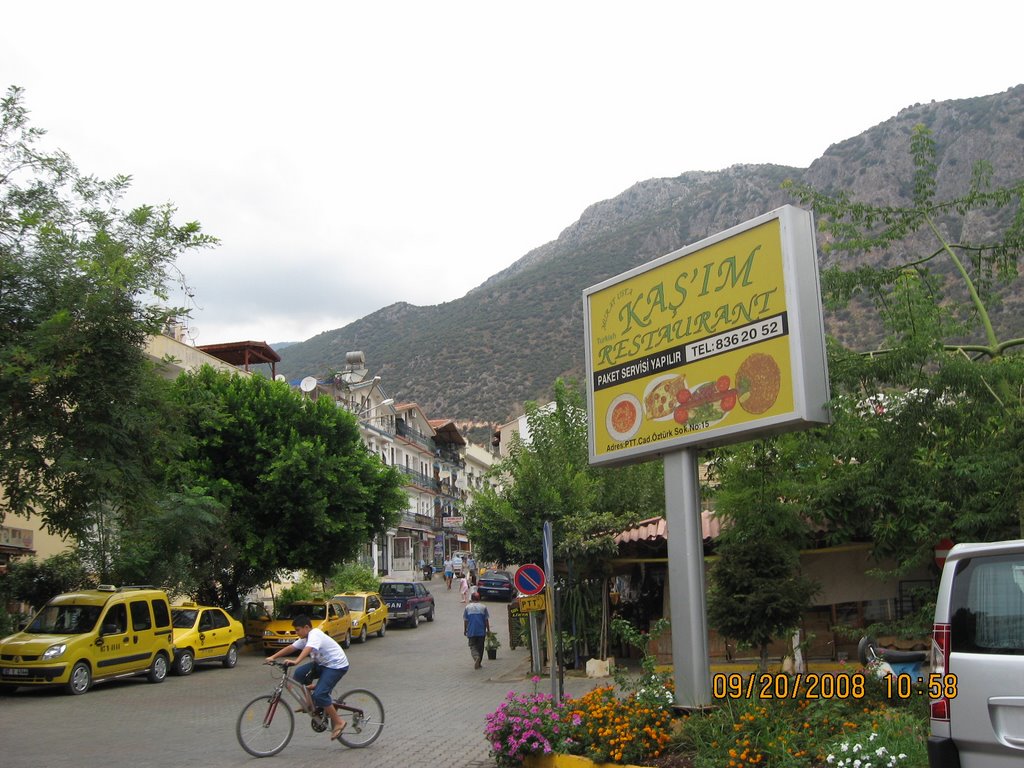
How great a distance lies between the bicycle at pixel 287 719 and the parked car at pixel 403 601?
25.0 meters

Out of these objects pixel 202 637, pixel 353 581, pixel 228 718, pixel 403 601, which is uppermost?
pixel 353 581

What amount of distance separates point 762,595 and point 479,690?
Result: 10.2 m

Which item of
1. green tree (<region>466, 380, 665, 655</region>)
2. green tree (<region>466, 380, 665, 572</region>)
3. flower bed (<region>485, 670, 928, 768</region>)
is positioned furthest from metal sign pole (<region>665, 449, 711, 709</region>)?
green tree (<region>466, 380, 665, 572</region>)

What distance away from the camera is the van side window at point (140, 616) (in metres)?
19.3

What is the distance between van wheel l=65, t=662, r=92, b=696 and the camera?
1727 cm

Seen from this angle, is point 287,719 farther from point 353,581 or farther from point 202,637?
point 353,581

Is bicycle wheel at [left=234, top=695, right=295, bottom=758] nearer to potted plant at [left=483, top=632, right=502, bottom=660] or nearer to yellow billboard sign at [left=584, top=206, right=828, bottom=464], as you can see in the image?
yellow billboard sign at [left=584, top=206, right=828, bottom=464]

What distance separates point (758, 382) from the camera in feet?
33.0

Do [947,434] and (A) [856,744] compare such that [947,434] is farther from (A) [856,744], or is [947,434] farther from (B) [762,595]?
(A) [856,744]

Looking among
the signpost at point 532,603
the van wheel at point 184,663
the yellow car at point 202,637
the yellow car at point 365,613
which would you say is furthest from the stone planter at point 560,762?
the yellow car at point 365,613

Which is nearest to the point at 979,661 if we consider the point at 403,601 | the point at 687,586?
the point at 687,586

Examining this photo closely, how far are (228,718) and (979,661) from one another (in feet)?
39.7

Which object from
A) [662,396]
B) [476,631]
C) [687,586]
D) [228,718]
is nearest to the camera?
[687,586]

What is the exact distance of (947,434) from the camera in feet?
38.2
